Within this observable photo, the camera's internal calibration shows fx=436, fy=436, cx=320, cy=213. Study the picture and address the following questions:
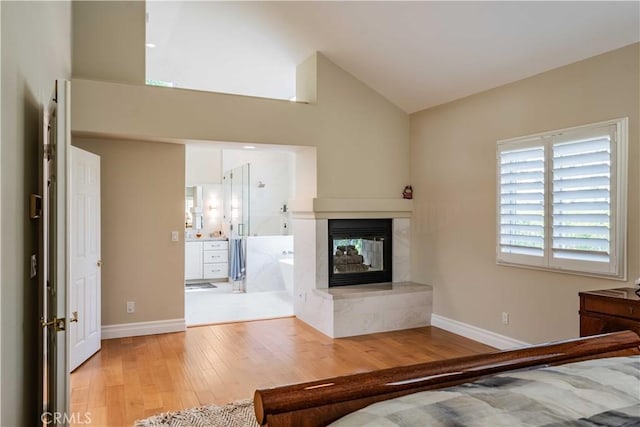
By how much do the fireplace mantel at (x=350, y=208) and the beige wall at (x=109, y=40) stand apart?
2.28 m

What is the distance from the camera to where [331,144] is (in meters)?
5.24

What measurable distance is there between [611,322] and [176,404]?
10.2 feet

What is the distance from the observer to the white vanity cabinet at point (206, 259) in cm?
859

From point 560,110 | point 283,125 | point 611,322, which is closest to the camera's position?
point 611,322

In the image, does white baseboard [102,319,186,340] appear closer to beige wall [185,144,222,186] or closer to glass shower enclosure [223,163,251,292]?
glass shower enclosure [223,163,251,292]

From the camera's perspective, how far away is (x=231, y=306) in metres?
6.49

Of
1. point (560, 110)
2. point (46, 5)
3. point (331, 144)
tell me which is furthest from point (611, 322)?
point (46, 5)

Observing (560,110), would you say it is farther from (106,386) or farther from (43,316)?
(106,386)

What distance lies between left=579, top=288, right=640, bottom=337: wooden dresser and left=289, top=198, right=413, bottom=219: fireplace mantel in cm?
262

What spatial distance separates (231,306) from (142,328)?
69.0 inches

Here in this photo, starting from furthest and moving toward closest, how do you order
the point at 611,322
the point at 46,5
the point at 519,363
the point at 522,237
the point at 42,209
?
the point at 522,237, the point at 611,322, the point at 46,5, the point at 42,209, the point at 519,363

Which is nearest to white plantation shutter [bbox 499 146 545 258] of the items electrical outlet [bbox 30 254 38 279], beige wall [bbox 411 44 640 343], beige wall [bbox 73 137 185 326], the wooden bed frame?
beige wall [bbox 411 44 640 343]

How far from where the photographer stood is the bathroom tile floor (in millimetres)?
5777

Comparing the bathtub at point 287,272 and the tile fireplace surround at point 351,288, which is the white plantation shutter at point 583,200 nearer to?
the tile fireplace surround at point 351,288
